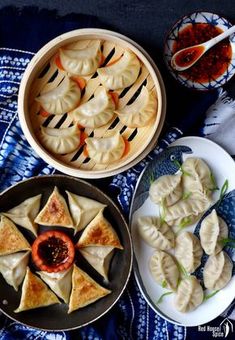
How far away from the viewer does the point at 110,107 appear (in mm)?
2609

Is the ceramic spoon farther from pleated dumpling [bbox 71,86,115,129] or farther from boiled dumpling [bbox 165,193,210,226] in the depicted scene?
boiled dumpling [bbox 165,193,210,226]

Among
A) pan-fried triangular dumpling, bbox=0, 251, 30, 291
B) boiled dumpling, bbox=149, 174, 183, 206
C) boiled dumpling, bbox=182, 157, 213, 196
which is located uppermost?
boiled dumpling, bbox=182, 157, 213, 196

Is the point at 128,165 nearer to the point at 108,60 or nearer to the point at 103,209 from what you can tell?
the point at 103,209

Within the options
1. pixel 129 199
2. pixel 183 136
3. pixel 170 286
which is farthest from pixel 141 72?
pixel 170 286

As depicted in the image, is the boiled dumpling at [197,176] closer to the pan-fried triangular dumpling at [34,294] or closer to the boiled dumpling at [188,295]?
the boiled dumpling at [188,295]

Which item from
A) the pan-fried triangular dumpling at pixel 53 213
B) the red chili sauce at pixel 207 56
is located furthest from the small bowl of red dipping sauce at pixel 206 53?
the pan-fried triangular dumpling at pixel 53 213

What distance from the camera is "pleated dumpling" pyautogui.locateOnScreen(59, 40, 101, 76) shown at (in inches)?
101

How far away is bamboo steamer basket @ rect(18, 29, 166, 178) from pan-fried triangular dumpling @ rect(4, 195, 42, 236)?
18 centimetres

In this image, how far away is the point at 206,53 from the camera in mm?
2699

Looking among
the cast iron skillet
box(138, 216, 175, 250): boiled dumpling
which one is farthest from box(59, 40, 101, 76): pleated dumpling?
box(138, 216, 175, 250): boiled dumpling

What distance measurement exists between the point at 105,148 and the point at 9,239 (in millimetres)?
479

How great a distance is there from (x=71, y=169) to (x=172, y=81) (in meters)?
0.51

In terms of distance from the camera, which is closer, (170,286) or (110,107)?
(110,107)

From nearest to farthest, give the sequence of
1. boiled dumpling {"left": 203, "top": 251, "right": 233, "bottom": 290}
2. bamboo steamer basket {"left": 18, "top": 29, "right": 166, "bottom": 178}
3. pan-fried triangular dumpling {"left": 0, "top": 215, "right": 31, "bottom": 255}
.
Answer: bamboo steamer basket {"left": 18, "top": 29, "right": 166, "bottom": 178}
pan-fried triangular dumpling {"left": 0, "top": 215, "right": 31, "bottom": 255}
boiled dumpling {"left": 203, "top": 251, "right": 233, "bottom": 290}
